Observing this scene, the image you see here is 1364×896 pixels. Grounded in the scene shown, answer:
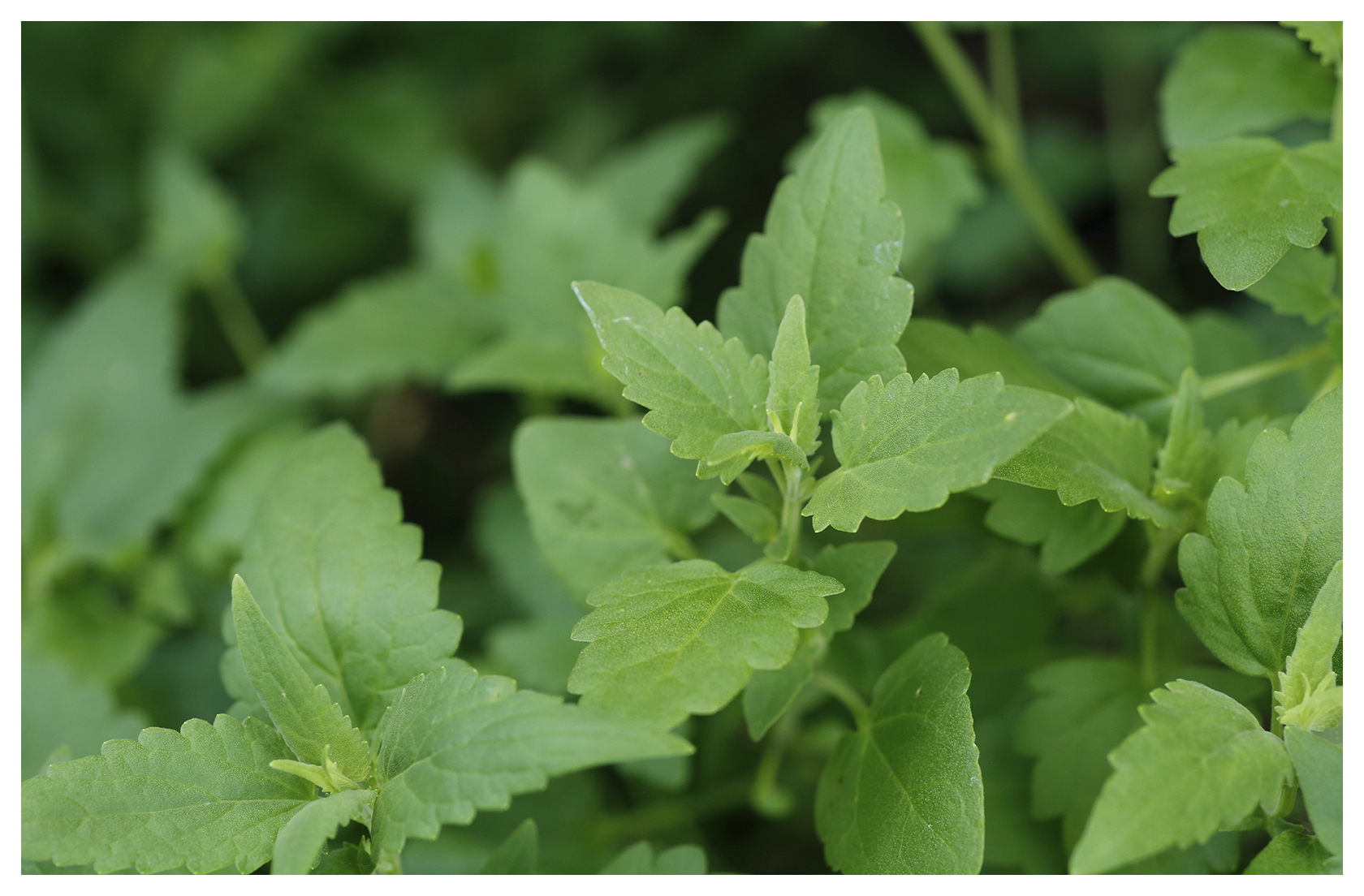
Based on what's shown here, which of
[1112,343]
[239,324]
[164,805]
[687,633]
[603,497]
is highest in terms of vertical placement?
[239,324]

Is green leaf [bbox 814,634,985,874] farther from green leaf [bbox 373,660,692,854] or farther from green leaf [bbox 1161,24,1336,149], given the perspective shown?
green leaf [bbox 1161,24,1336,149]

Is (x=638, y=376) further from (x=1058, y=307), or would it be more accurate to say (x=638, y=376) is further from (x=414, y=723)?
(x=1058, y=307)

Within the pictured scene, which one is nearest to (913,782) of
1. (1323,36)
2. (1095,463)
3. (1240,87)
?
(1095,463)

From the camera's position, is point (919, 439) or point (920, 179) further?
point (920, 179)

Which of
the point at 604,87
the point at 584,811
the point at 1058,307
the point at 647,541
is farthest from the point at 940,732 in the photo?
the point at 604,87

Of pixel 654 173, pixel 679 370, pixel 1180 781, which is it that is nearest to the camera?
pixel 1180 781

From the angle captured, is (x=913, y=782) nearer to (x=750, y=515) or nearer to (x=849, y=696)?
(x=849, y=696)

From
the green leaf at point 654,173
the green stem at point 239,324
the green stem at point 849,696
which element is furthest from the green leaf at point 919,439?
the green stem at point 239,324
